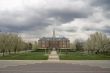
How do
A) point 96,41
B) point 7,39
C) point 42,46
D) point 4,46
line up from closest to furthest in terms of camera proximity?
point 4,46
point 7,39
point 96,41
point 42,46

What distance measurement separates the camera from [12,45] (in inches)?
2527

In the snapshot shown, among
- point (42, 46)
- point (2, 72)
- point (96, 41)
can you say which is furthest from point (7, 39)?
point (42, 46)

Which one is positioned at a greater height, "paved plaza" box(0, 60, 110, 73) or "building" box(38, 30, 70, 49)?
"building" box(38, 30, 70, 49)

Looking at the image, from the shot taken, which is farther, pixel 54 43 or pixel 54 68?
pixel 54 43

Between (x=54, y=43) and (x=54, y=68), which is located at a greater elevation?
(x=54, y=43)

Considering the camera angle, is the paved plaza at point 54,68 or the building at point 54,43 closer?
the paved plaza at point 54,68

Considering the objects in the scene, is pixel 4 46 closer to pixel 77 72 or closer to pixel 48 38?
pixel 77 72

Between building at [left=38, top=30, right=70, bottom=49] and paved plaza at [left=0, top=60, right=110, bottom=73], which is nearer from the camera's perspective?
paved plaza at [left=0, top=60, right=110, bottom=73]

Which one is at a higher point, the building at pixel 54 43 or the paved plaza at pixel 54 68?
the building at pixel 54 43

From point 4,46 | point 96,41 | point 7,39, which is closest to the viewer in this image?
point 4,46

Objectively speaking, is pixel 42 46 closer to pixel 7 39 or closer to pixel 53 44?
pixel 53 44

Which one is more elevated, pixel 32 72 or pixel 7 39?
pixel 7 39

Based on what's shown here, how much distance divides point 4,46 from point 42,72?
129 ft

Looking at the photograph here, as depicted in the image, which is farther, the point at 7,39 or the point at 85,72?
the point at 7,39
